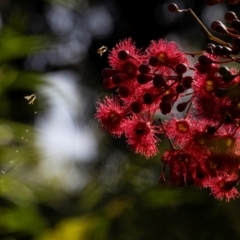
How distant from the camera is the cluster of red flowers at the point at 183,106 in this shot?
92 cm

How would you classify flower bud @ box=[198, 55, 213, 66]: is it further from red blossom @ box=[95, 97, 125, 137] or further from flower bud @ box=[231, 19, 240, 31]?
red blossom @ box=[95, 97, 125, 137]

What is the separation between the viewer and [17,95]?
269 centimetres

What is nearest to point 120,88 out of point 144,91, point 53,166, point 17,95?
point 144,91

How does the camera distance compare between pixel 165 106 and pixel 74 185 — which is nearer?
pixel 165 106

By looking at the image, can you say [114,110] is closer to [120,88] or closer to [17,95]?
[120,88]

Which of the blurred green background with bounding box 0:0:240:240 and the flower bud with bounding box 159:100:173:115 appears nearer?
the flower bud with bounding box 159:100:173:115

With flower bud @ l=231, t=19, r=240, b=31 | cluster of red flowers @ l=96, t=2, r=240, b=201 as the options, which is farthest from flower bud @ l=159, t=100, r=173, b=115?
flower bud @ l=231, t=19, r=240, b=31

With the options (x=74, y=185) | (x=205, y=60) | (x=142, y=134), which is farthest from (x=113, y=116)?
(x=74, y=185)

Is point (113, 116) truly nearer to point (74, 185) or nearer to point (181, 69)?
point (181, 69)

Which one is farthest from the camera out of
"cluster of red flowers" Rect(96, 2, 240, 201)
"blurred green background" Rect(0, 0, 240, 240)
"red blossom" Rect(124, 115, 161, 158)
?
"blurred green background" Rect(0, 0, 240, 240)

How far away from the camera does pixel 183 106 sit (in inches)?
38.8

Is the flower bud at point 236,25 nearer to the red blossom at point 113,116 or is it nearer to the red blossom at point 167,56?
the red blossom at point 167,56

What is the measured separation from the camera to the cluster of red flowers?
919 millimetres

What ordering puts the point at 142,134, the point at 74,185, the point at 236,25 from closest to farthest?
the point at 236,25 → the point at 142,134 → the point at 74,185
